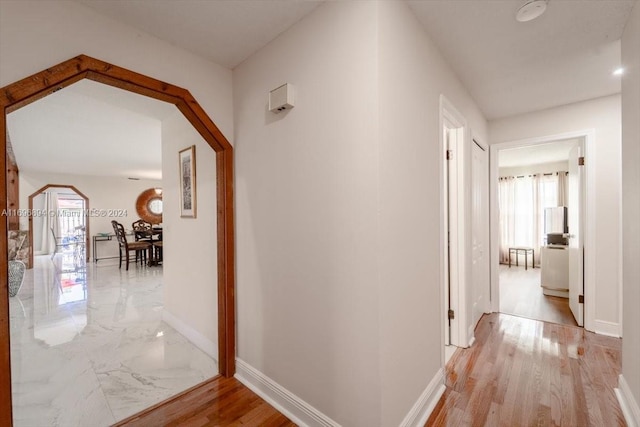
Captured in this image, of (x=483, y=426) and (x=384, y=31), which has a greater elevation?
(x=384, y=31)

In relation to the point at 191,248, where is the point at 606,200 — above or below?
above

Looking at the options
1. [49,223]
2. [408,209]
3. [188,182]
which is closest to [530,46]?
[408,209]

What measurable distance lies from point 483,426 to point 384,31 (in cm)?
222

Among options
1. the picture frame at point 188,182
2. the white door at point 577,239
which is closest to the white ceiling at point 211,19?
the picture frame at point 188,182

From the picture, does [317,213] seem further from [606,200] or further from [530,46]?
[606,200]

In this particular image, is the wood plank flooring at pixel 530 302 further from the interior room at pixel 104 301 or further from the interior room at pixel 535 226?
the interior room at pixel 104 301

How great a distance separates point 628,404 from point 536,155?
16.1 ft

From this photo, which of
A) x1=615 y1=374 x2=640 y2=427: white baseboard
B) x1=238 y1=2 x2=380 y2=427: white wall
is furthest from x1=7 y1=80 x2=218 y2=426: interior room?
x1=615 y1=374 x2=640 y2=427: white baseboard

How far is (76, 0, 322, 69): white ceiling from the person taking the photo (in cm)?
150

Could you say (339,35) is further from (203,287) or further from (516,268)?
(516,268)

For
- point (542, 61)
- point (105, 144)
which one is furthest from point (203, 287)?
point (105, 144)

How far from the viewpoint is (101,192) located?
329 inches

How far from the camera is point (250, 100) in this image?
2016 mm

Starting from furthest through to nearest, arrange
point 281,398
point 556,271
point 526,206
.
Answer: point 526,206 < point 556,271 < point 281,398
